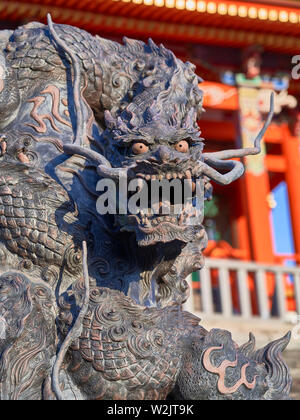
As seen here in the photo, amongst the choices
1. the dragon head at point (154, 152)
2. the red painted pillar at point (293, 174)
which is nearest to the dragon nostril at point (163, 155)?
the dragon head at point (154, 152)

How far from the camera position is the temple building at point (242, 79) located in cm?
732

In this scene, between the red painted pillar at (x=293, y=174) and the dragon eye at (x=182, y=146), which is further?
the red painted pillar at (x=293, y=174)

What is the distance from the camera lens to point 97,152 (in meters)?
1.89

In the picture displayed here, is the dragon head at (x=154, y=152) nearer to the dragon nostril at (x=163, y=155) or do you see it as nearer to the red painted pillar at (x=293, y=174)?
the dragon nostril at (x=163, y=155)

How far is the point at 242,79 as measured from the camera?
345 inches

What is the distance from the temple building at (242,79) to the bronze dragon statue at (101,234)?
→ 4885 mm

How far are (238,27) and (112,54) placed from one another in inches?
248

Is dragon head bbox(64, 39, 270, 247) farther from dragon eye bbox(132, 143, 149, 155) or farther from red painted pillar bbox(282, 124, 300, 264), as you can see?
red painted pillar bbox(282, 124, 300, 264)

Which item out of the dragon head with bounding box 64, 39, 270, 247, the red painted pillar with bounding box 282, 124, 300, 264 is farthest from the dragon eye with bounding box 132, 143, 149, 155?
the red painted pillar with bounding box 282, 124, 300, 264

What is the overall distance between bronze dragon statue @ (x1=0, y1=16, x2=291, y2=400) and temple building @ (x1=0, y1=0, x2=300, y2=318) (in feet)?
16.0

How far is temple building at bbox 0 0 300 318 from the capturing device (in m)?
7.32
